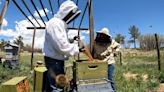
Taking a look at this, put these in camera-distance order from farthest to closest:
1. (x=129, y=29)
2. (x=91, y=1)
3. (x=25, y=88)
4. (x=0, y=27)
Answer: (x=129, y=29), (x=91, y=1), (x=0, y=27), (x=25, y=88)

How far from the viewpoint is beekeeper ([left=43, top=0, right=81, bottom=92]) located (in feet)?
14.9

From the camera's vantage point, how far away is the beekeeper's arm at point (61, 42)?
178 inches

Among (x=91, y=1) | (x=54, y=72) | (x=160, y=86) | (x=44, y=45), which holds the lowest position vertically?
(x=160, y=86)

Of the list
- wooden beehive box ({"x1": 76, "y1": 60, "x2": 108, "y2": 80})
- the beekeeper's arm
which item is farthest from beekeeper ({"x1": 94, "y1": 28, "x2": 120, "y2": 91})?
the beekeeper's arm

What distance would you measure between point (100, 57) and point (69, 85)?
249 centimetres

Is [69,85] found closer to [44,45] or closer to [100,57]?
[44,45]

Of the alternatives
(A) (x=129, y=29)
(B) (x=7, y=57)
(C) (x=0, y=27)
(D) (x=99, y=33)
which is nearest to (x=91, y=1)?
(D) (x=99, y=33)

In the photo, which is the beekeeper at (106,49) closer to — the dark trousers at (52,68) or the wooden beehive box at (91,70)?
the wooden beehive box at (91,70)

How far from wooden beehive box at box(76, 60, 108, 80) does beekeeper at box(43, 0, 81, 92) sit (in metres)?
0.24

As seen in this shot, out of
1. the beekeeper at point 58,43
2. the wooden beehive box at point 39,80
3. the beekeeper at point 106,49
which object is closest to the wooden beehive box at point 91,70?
the beekeeper at point 58,43

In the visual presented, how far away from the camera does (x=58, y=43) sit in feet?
14.8

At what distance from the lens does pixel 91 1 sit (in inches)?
355

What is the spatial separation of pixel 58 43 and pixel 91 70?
2.28ft

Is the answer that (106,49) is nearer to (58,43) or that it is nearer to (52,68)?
(52,68)
